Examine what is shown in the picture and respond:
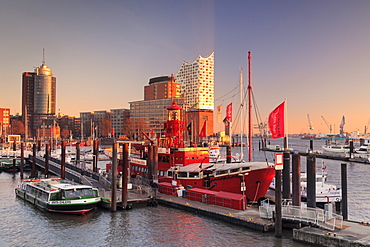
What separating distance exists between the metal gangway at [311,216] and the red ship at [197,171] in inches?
191

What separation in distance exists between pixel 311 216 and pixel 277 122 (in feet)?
26.9

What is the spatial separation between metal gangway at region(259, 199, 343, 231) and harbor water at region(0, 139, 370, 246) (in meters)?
1.38

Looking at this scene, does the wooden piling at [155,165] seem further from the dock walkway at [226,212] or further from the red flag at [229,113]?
the red flag at [229,113]

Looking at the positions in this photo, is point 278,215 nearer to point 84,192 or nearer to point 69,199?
point 84,192

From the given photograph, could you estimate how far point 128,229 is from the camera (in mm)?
27281

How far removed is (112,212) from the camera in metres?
31.9

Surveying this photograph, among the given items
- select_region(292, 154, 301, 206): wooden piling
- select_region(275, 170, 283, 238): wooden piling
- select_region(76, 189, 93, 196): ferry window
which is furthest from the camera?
select_region(76, 189, 93, 196): ferry window

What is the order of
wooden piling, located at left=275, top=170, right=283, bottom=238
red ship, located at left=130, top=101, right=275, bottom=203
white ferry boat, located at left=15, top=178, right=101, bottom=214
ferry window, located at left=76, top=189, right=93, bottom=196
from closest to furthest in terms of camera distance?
1. wooden piling, located at left=275, top=170, right=283, bottom=238
2. white ferry boat, located at left=15, top=178, right=101, bottom=214
3. red ship, located at left=130, top=101, right=275, bottom=203
4. ferry window, located at left=76, top=189, right=93, bottom=196

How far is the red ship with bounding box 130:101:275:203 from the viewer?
105 ft

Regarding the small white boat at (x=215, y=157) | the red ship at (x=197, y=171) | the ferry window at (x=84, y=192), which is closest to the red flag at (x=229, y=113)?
the small white boat at (x=215, y=157)

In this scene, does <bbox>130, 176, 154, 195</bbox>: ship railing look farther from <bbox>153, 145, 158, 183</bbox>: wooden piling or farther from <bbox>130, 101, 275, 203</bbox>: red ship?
<bbox>130, 101, 275, 203</bbox>: red ship

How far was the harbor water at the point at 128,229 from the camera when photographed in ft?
79.0

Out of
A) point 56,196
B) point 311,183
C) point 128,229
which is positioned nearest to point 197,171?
point 128,229

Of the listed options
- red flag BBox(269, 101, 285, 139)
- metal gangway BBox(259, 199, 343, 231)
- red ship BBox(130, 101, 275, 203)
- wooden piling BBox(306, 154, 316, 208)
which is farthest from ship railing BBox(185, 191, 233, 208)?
red flag BBox(269, 101, 285, 139)
